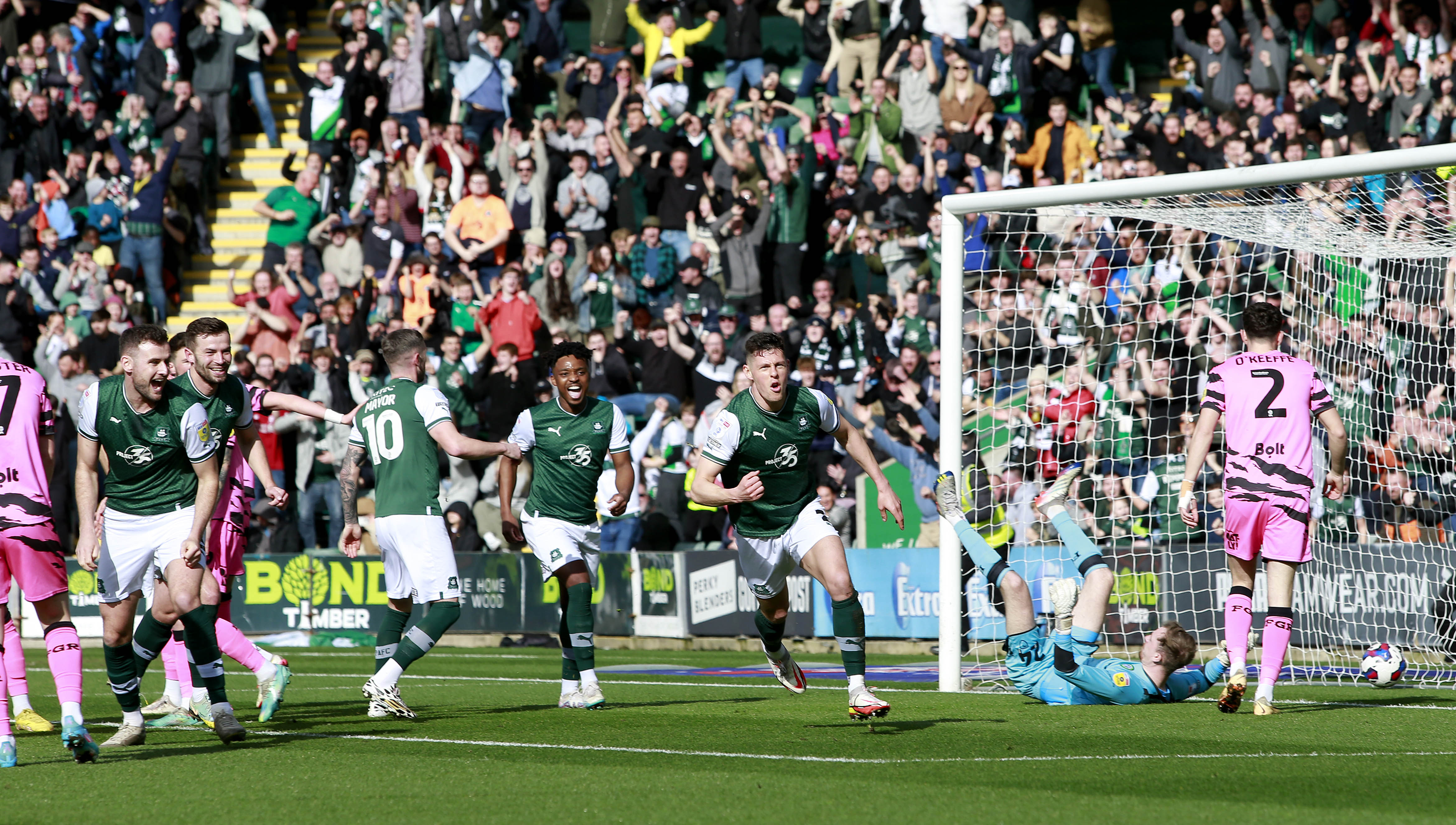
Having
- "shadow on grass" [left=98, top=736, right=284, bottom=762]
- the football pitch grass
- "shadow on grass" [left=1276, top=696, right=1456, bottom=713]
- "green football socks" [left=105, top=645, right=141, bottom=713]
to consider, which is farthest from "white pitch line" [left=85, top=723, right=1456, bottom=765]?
"green football socks" [left=105, top=645, right=141, bottom=713]

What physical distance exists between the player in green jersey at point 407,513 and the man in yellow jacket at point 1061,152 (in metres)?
10.6

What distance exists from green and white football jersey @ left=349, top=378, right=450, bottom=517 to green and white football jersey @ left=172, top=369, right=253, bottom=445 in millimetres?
952

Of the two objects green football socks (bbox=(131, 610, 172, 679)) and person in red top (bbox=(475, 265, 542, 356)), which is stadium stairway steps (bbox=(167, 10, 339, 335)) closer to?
person in red top (bbox=(475, 265, 542, 356))

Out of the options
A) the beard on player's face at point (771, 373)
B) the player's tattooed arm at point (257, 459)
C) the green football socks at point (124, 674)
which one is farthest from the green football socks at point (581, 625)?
the green football socks at point (124, 674)

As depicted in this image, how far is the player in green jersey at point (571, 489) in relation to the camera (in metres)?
10.5

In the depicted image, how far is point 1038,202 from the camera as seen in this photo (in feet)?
37.8

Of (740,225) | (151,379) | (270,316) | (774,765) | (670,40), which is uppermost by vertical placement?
(670,40)

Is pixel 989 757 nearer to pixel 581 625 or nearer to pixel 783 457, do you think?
pixel 783 457

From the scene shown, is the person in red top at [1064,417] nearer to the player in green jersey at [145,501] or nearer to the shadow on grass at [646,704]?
the shadow on grass at [646,704]

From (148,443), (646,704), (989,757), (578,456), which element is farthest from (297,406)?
(989,757)

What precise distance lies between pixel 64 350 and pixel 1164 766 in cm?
1775

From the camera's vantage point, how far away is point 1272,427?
31.2ft

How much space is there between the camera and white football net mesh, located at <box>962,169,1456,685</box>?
12.3 metres

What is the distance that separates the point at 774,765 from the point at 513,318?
13.2m
